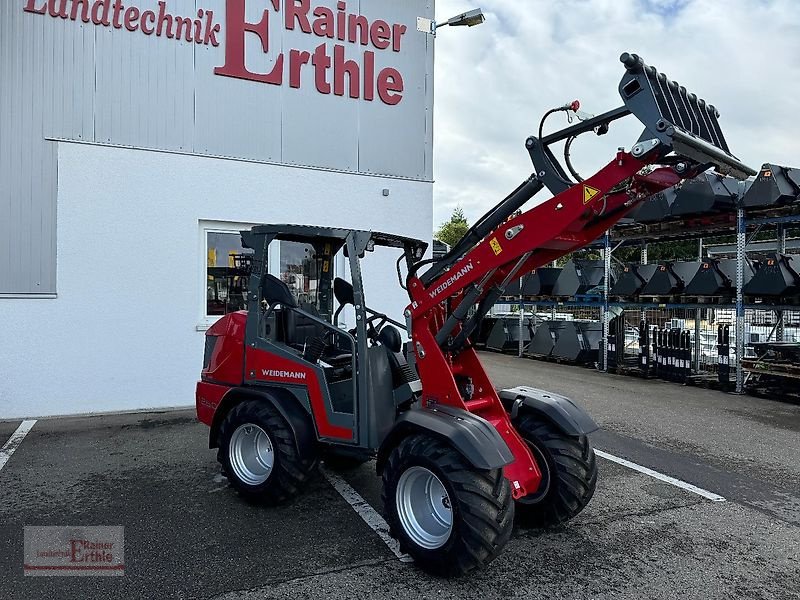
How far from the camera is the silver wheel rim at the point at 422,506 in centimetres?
360

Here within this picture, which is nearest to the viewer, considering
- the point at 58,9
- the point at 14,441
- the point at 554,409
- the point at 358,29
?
the point at 554,409

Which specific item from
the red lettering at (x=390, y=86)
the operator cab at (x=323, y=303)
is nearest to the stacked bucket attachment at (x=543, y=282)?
the red lettering at (x=390, y=86)

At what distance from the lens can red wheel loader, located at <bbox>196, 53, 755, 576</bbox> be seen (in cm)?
331

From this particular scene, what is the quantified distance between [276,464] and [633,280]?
1019 centimetres

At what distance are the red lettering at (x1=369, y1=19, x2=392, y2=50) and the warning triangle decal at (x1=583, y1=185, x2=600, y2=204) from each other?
7093mm

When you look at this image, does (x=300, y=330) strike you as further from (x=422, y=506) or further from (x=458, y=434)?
(x=458, y=434)

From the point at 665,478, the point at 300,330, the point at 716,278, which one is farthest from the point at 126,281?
the point at 716,278

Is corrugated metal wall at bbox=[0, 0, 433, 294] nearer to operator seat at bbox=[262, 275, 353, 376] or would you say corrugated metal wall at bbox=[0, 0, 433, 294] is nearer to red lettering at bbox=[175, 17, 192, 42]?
red lettering at bbox=[175, 17, 192, 42]

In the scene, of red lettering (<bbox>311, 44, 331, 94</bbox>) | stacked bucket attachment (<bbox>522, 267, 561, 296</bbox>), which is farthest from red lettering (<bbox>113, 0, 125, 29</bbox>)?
stacked bucket attachment (<bbox>522, 267, 561, 296</bbox>)

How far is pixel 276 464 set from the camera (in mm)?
4359

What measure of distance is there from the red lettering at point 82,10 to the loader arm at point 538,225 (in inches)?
257

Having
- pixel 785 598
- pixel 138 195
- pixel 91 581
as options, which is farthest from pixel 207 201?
pixel 785 598

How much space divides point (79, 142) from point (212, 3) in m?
2.77

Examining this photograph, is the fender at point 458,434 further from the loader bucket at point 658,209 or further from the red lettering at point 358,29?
the loader bucket at point 658,209
